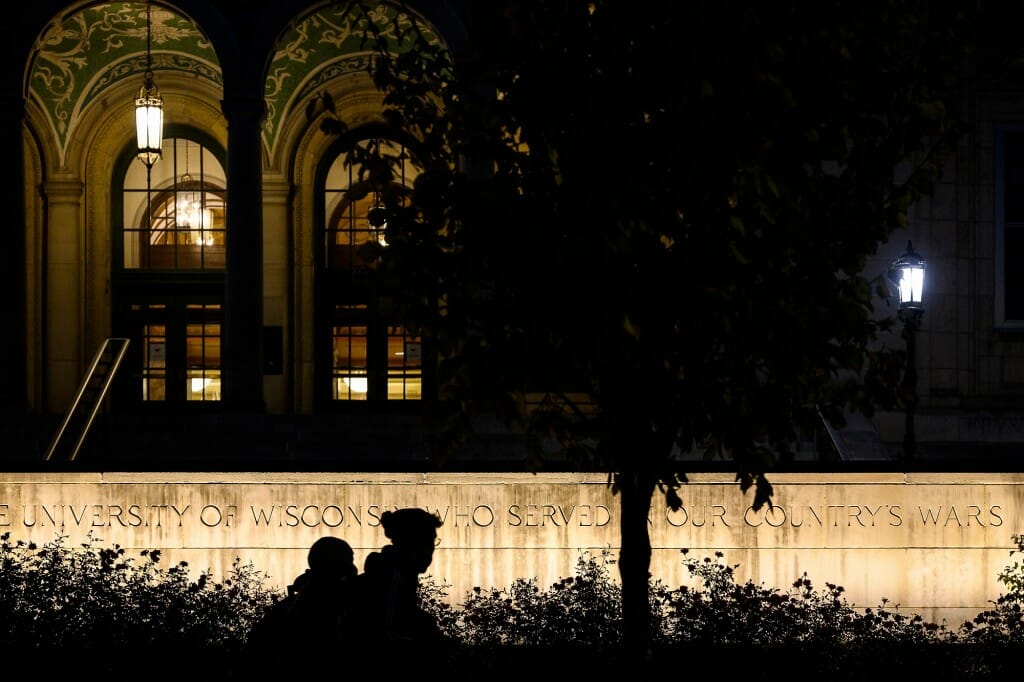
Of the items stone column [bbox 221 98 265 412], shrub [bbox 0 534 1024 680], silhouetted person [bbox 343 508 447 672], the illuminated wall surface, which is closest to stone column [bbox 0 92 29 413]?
stone column [bbox 221 98 265 412]

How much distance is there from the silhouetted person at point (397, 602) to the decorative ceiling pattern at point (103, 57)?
18176 millimetres

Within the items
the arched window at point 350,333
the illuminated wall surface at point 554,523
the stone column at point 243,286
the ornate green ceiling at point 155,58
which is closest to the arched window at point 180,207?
the ornate green ceiling at point 155,58

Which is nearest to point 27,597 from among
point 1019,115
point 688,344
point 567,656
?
point 567,656

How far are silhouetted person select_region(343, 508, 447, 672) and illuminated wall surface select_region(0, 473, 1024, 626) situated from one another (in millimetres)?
5745

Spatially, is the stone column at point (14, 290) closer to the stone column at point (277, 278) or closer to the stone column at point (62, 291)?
the stone column at point (62, 291)

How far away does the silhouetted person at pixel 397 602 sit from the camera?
5363 millimetres

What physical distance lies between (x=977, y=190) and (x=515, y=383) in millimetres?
16483

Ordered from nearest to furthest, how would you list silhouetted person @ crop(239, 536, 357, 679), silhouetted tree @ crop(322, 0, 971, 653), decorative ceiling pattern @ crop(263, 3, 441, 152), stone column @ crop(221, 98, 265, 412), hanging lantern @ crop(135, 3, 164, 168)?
silhouetted person @ crop(239, 536, 357, 679) < silhouetted tree @ crop(322, 0, 971, 653) < hanging lantern @ crop(135, 3, 164, 168) < stone column @ crop(221, 98, 265, 412) < decorative ceiling pattern @ crop(263, 3, 441, 152)

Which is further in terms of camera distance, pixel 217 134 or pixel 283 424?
pixel 217 134

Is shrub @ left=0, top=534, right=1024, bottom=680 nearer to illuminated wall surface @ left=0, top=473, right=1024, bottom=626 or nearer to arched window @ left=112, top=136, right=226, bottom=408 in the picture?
illuminated wall surface @ left=0, top=473, right=1024, bottom=626

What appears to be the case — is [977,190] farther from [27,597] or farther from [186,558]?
[27,597]

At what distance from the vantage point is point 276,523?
1150 centimetres

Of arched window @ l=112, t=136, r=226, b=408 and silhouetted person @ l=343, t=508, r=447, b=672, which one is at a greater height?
arched window @ l=112, t=136, r=226, b=408

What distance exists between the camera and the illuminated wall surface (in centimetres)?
1139
